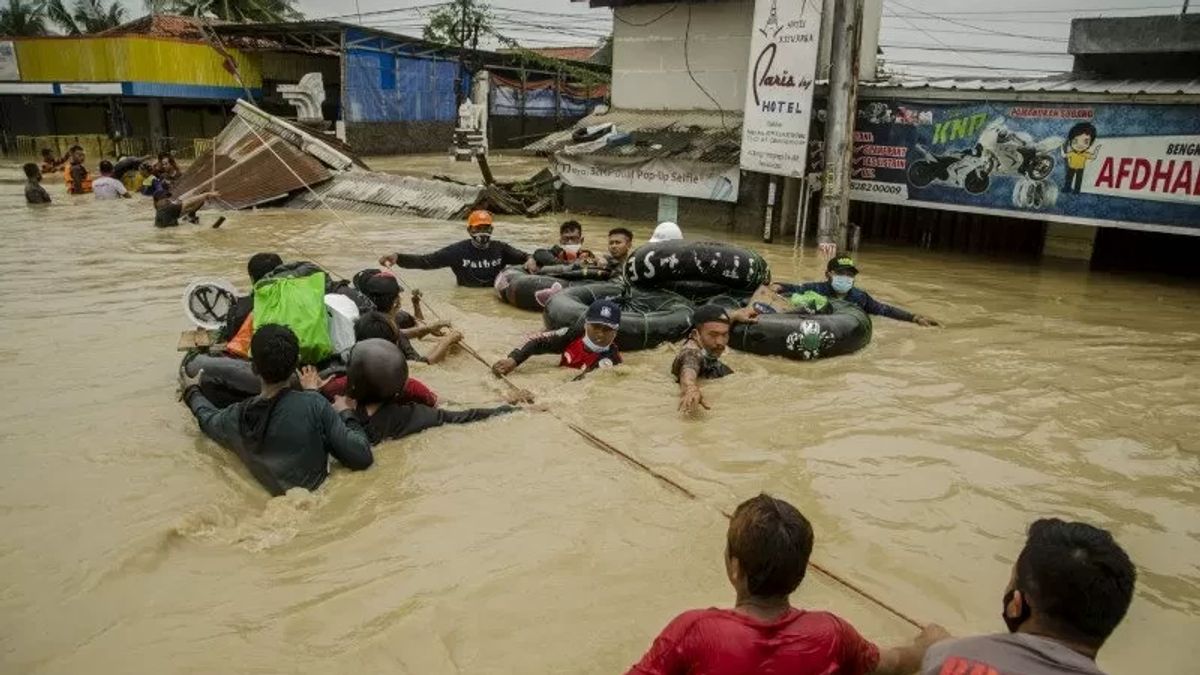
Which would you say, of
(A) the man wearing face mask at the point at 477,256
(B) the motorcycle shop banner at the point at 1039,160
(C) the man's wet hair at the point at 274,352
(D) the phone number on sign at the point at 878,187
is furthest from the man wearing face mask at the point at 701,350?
(D) the phone number on sign at the point at 878,187

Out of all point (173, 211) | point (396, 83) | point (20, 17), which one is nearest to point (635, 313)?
point (173, 211)

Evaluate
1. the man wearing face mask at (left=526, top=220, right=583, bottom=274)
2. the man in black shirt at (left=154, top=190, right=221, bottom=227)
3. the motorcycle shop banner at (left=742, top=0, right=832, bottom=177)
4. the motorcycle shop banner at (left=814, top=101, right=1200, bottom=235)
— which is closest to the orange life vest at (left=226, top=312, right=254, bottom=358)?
the man wearing face mask at (left=526, top=220, right=583, bottom=274)

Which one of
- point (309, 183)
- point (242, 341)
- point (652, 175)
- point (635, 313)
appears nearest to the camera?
point (242, 341)

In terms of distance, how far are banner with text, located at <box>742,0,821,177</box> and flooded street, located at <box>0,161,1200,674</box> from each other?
233 inches

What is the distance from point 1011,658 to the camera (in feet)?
6.68

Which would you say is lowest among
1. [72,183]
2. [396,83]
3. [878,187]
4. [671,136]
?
[72,183]

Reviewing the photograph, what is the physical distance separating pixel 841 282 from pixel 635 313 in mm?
2194

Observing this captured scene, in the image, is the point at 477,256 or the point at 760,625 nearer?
the point at 760,625

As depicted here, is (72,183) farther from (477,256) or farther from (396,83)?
(477,256)

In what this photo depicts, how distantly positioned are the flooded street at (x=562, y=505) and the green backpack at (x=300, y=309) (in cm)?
85

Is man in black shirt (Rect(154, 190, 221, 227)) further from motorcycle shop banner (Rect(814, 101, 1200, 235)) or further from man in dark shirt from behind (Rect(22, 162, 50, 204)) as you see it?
motorcycle shop banner (Rect(814, 101, 1200, 235))

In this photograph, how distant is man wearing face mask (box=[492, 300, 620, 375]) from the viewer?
21.5ft

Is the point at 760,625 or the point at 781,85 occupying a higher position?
the point at 781,85

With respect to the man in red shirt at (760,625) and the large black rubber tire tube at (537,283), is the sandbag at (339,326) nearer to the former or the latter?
the large black rubber tire tube at (537,283)
